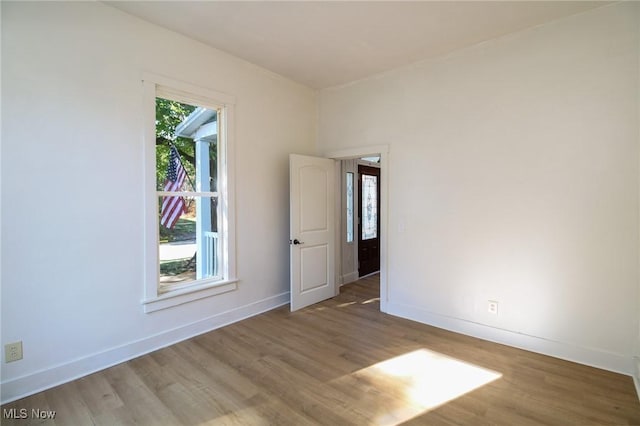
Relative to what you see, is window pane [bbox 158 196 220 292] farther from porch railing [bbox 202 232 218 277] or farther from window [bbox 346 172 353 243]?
window [bbox 346 172 353 243]

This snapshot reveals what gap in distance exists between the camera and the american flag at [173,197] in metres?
3.04

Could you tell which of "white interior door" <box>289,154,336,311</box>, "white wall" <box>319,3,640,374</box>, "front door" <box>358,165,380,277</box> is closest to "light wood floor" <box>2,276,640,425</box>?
"white wall" <box>319,3,640,374</box>

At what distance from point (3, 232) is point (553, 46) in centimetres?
455

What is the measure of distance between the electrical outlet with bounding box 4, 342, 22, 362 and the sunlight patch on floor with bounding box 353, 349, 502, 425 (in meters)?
2.45

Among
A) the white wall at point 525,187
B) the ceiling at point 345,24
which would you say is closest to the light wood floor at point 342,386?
the white wall at point 525,187

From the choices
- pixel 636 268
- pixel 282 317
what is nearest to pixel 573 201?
pixel 636 268

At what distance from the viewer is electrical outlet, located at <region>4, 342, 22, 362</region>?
84.0 inches

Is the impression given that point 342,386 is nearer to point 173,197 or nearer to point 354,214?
point 173,197

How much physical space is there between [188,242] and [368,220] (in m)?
3.43

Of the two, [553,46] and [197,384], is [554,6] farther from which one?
[197,384]

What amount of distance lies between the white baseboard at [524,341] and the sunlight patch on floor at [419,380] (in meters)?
0.63

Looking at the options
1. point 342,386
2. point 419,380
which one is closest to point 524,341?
point 419,380

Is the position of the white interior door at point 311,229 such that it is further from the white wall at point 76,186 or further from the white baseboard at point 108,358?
the white wall at point 76,186

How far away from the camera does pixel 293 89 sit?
417cm
